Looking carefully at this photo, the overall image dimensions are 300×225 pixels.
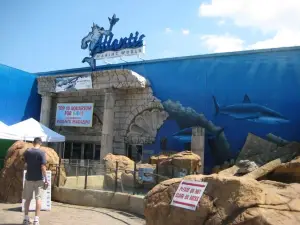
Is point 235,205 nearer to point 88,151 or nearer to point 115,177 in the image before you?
point 115,177

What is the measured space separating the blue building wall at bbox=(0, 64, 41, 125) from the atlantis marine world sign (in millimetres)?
4302

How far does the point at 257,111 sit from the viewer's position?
16.5m

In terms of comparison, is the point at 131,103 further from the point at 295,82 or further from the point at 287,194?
the point at 287,194

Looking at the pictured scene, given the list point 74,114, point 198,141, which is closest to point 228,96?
point 198,141

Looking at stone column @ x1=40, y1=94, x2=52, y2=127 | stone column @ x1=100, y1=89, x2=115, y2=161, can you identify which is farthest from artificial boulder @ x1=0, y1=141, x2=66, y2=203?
stone column @ x1=40, y1=94, x2=52, y2=127

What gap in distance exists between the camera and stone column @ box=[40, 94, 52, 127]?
23.0 m

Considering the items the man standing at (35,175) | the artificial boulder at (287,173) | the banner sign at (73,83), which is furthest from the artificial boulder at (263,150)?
the man standing at (35,175)

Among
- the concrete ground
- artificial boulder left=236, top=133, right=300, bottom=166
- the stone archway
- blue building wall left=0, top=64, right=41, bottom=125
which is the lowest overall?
the concrete ground

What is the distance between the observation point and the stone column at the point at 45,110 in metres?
23.0

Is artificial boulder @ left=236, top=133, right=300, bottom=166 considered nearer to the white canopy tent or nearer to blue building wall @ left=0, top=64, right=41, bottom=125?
the white canopy tent

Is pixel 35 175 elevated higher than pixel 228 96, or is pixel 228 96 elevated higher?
pixel 228 96

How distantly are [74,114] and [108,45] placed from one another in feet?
16.9

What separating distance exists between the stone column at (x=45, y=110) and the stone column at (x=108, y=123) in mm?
5146

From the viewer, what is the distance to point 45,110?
23.0 m
